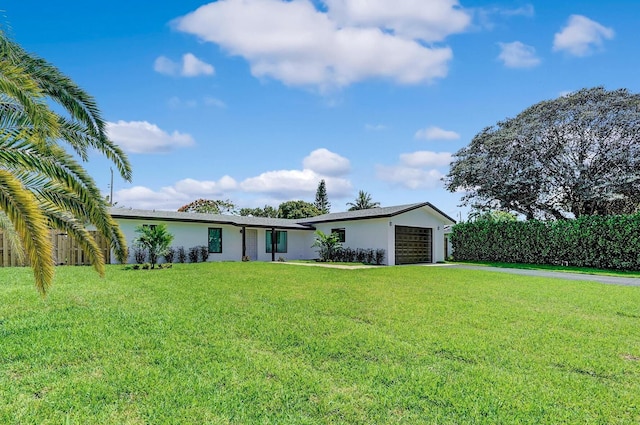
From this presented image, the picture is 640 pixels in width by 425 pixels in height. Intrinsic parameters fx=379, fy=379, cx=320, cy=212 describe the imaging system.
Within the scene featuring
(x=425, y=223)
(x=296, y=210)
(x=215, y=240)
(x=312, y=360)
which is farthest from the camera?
(x=296, y=210)

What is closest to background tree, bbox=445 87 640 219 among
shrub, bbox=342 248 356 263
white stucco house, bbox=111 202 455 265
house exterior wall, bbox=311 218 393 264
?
white stucco house, bbox=111 202 455 265

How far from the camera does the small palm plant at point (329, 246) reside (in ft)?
78.9

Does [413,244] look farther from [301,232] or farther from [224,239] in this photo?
[224,239]

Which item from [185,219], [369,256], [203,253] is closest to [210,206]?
[203,253]

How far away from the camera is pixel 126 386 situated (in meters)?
4.03

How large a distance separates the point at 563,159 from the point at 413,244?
14109 mm

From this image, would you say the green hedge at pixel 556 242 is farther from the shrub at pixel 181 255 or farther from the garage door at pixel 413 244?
the shrub at pixel 181 255

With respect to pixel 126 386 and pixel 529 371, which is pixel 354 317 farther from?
pixel 126 386

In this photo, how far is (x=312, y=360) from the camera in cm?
488

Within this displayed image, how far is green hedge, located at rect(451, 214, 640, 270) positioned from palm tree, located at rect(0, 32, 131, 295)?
22.2 m

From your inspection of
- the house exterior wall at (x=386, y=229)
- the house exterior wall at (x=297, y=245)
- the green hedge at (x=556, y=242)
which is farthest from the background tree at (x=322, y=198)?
the green hedge at (x=556, y=242)

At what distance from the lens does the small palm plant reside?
24.0 m

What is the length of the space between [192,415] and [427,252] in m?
23.3

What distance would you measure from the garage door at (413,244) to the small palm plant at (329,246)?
3828mm
